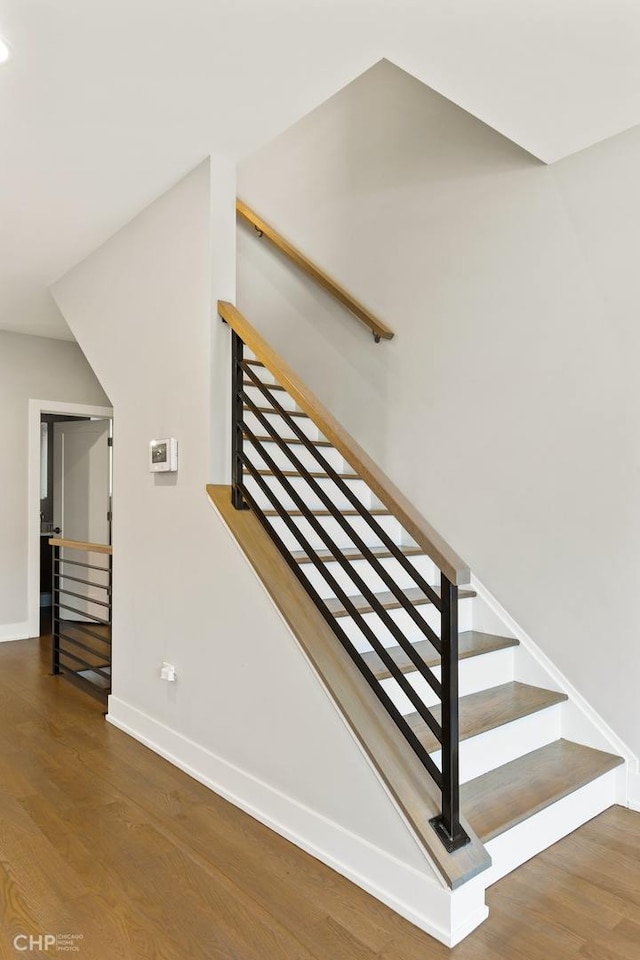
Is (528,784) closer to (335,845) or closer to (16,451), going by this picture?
(335,845)

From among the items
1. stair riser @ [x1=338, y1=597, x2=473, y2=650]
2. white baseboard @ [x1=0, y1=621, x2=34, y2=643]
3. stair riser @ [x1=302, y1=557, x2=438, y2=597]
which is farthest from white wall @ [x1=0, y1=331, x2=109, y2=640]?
stair riser @ [x1=338, y1=597, x2=473, y2=650]

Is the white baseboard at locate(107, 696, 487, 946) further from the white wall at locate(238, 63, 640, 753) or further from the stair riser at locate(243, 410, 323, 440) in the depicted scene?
the stair riser at locate(243, 410, 323, 440)

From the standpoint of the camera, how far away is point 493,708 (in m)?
2.53

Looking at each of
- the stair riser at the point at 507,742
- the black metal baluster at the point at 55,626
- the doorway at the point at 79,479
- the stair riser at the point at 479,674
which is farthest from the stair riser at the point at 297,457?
the doorway at the point at 79,479

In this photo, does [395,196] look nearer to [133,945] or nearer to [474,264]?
[474,264]

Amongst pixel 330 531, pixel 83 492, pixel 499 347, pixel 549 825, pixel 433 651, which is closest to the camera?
pixel 549 825

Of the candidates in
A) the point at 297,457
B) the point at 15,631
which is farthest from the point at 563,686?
the point at 15,631

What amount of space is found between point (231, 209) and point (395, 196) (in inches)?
48.7

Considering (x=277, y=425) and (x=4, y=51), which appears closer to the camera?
(x=4, y=51)

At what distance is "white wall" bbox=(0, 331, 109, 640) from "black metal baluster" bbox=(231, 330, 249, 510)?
3205 millimetres

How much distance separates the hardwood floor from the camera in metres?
1.71

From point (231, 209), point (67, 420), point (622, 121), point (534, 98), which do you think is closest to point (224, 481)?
point (231, 209)

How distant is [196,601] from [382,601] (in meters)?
0.81

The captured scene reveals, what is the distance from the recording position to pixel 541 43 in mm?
1998
